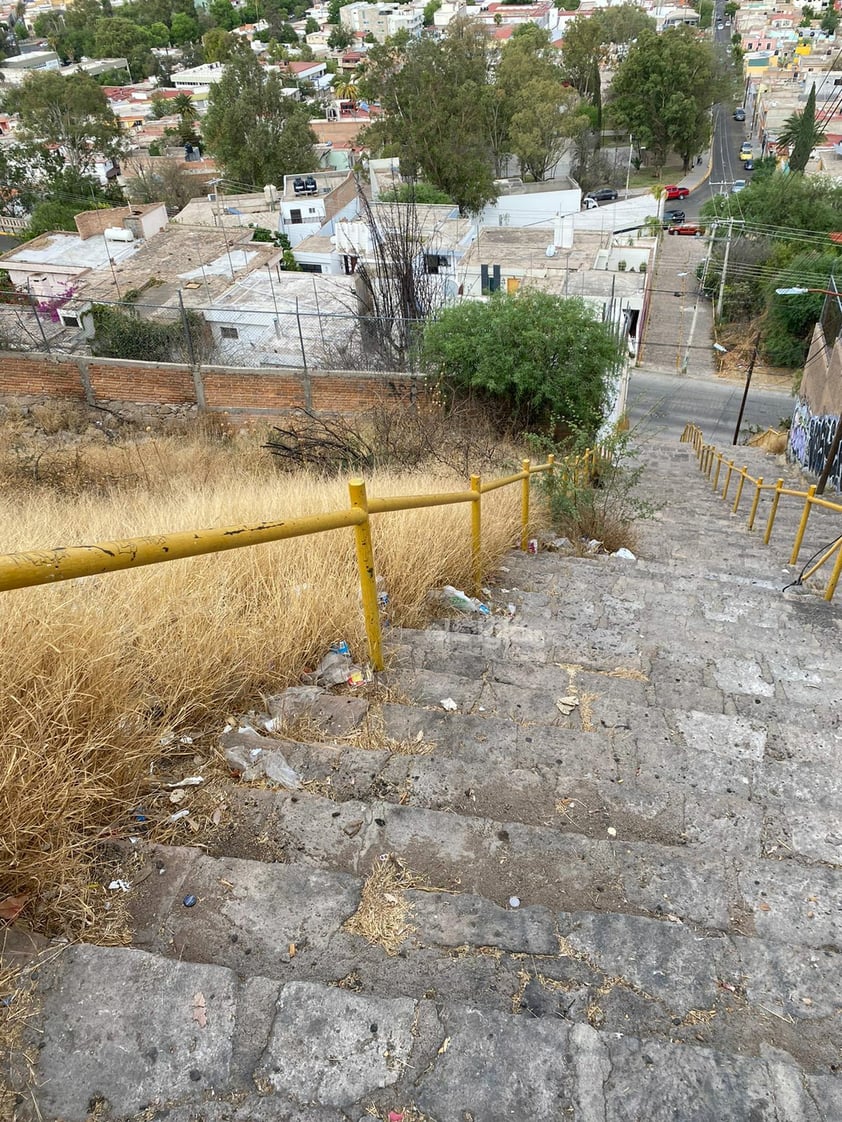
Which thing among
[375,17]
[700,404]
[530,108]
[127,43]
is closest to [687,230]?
[530,108]

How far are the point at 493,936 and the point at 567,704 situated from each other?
1.48m

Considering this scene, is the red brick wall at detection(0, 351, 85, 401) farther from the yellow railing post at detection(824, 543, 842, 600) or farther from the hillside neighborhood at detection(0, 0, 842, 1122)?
the yellow railing post at detection(824, 543, 842, 600)

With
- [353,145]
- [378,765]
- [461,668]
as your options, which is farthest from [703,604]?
[353,145]

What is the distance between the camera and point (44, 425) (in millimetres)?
14758

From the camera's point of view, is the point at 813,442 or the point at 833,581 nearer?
the point at 833,581

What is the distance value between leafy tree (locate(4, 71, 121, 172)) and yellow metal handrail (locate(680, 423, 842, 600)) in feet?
157

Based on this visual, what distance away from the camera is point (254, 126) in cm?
4191

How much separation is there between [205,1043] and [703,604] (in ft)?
15.4

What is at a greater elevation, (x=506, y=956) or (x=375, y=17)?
(x=375, y=17)

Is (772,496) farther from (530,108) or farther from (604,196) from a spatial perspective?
(604,196)

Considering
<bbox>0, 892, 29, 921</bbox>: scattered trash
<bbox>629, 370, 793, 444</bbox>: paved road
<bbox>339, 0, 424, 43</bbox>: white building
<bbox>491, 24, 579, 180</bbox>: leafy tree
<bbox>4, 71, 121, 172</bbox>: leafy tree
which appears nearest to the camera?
<bbox>0, 892, 29, 921</bbox>: scattered trash

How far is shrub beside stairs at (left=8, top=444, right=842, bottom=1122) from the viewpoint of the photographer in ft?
5.24

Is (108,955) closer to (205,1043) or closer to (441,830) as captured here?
(205,1043)

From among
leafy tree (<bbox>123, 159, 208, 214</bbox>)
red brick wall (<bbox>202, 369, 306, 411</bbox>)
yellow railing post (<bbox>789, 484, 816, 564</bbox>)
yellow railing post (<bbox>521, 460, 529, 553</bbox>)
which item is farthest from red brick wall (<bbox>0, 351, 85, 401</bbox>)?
leafy tree (<bbox>123, 159, 208, 214</bbox>)
